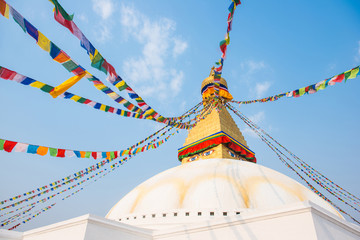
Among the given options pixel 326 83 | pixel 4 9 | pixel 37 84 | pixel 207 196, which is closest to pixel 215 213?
pixel 207 196

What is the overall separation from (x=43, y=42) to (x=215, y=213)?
4987 mm

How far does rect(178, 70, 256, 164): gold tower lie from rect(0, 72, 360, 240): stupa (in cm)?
277

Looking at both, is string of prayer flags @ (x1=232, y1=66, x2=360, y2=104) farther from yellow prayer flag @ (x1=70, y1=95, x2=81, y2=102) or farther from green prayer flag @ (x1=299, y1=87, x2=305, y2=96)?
yellow prayer flag @ (x1=70, y1=95, x2=81, y2=102)

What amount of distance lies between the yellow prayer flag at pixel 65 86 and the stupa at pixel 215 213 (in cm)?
255

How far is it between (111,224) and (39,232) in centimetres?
216

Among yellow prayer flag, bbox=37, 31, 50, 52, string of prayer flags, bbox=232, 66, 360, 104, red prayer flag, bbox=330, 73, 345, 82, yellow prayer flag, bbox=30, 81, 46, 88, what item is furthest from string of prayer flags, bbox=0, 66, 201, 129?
red prayer flag, bbox=330, 73, 345, 82

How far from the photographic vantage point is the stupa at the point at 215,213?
12.7ft

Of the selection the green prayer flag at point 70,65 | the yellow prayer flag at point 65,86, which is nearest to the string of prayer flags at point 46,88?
the yellow prayer flag at point 65,86

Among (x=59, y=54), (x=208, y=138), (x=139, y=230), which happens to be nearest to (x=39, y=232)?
(x=139, y=230)

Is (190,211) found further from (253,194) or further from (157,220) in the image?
(253,194)

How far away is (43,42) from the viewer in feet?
9.46

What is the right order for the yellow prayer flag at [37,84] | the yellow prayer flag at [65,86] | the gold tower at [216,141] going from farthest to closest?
the gold tower at [216,141] < the yellow prayer flag at [37,84] < the yellow prayer flag at [65,86]

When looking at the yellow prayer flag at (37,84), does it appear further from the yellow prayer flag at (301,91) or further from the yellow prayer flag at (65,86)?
the yellow prayer flag at (301,91)

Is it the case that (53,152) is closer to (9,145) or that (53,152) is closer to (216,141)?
(9,145)
